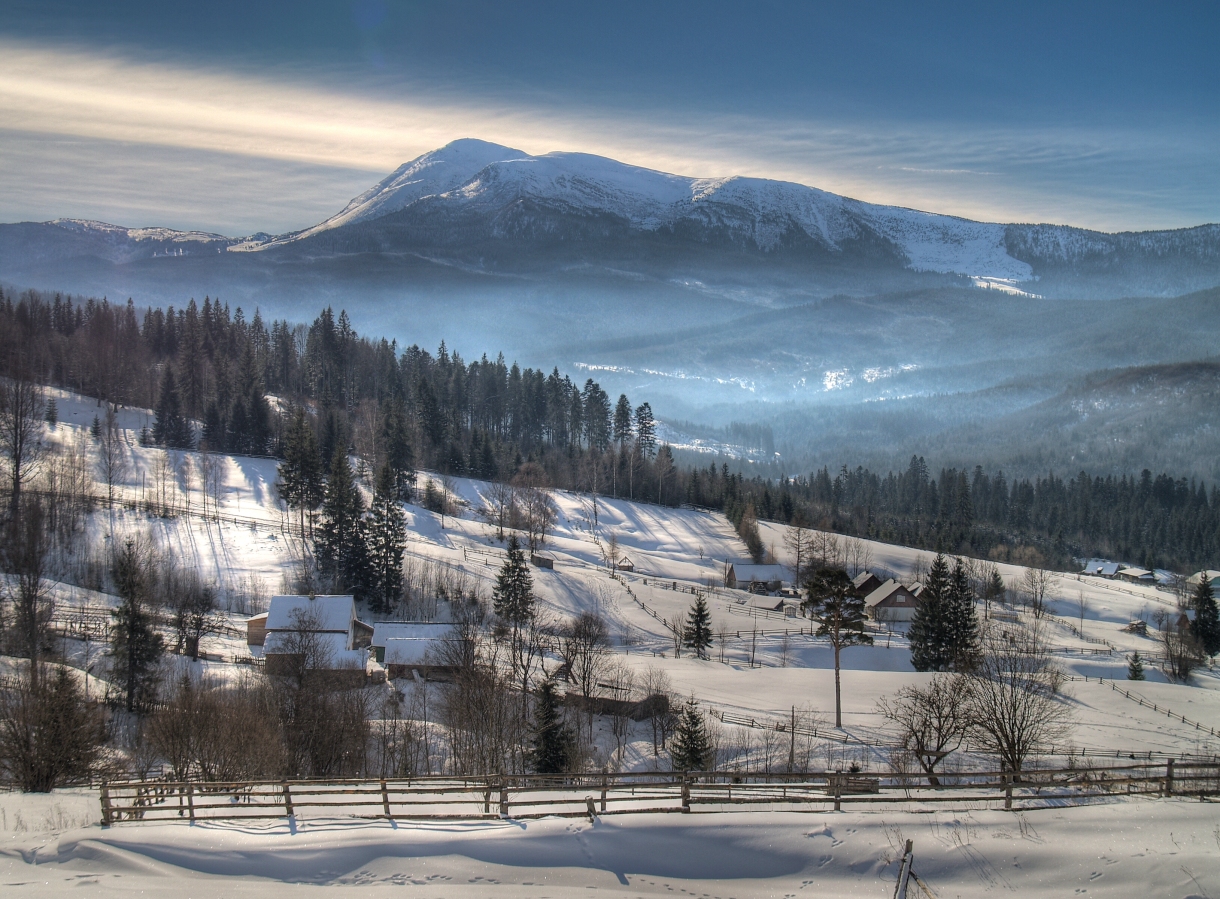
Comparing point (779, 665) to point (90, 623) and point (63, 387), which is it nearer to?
point (90, 623)

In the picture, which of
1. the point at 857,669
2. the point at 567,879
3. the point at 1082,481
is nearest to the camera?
the point at 567,879

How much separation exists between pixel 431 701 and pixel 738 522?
2225 inches

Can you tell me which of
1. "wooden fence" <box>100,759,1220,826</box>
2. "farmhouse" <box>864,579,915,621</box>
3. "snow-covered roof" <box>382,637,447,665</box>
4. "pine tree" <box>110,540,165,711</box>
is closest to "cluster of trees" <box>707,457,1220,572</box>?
"farmhouse" <box>864,579,915,621</box>

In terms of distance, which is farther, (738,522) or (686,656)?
(738,522)

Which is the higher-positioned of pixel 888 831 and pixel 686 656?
pixel 888 831

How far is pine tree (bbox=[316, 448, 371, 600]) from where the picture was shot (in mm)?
59156

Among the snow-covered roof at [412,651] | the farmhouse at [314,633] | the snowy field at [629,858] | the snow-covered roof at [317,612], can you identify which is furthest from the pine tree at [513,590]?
the snowy field at [629,858]

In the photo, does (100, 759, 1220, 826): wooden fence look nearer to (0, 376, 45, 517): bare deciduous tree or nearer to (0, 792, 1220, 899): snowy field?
(0, 792, 1220, 899): snowy field

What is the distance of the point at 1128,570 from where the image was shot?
11956 cm

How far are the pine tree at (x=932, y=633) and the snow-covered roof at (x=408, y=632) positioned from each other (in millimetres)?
30738

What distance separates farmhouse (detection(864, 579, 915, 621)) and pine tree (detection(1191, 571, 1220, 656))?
21218 mm

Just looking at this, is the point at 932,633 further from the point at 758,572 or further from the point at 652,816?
the point at 652,816

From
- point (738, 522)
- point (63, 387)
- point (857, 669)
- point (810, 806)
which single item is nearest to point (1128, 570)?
point (738, 522)

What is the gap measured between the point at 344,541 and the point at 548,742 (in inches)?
1414
